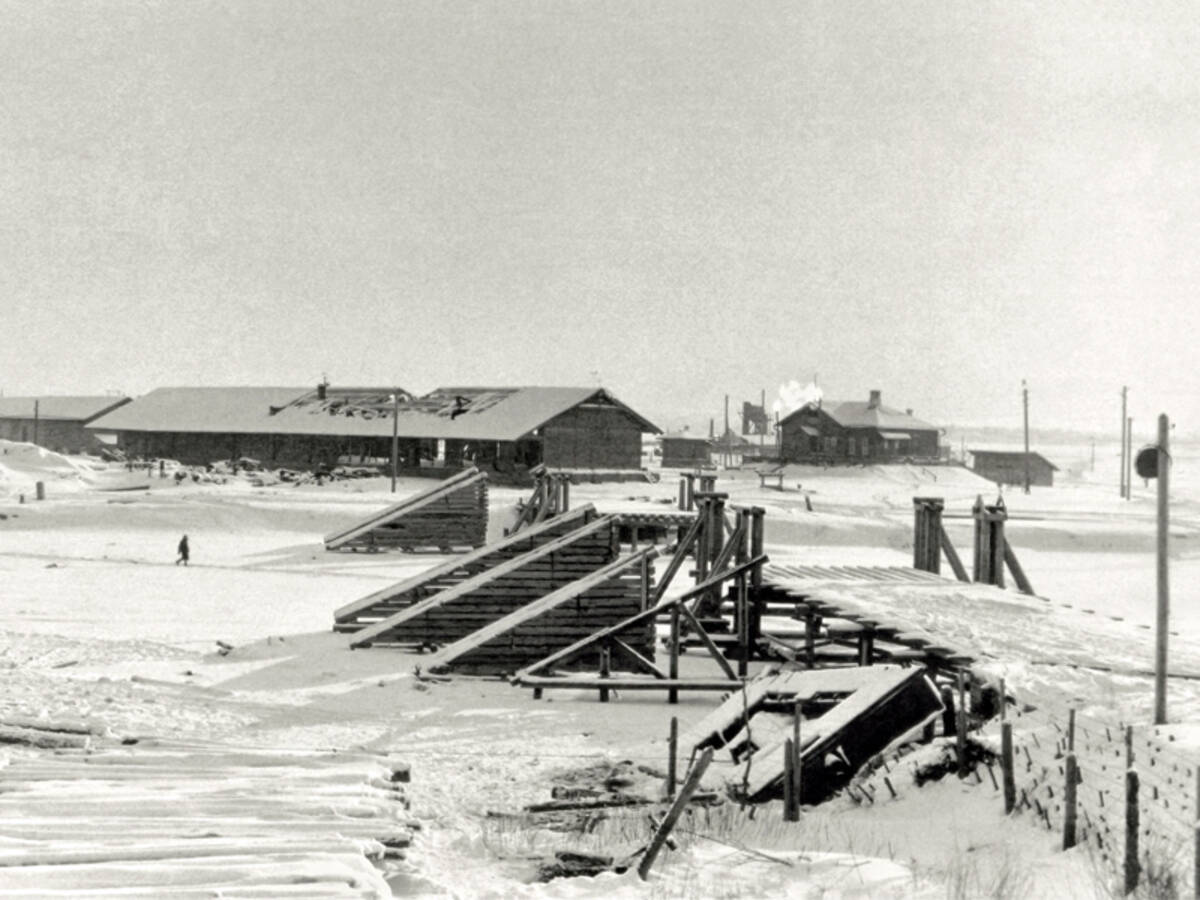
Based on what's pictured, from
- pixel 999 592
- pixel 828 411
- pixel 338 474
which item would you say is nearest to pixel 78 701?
pixel 999 592

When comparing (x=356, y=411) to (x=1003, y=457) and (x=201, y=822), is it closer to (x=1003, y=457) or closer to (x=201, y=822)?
(x=1003, y=457)

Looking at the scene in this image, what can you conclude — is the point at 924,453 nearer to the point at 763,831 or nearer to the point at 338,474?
the point at 338,474

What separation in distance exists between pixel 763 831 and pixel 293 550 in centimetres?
2671

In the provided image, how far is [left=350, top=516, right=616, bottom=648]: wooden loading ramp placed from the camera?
19.5 meters

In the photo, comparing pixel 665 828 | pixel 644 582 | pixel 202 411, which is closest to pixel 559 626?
pixel 644 582

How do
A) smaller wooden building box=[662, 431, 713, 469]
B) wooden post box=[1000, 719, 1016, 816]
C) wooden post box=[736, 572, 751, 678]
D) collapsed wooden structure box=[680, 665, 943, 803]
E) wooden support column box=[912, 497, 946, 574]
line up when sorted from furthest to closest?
smaller wooden building box=[662, 431, 713, 469]
wooden support column box=[912, 497, 946, 574]
wooden post box=[736, 572, 751, 678]
collapsed wooden structure box=[680, 665, 943, 803]
wooden post box=[1000, 719, 1016, 816]

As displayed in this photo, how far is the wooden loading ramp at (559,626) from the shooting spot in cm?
1778

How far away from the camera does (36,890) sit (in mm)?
7141

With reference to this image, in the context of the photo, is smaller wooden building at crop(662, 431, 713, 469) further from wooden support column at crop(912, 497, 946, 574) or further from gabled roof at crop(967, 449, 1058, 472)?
wooden support column at crop(912, 497, 946, 574)

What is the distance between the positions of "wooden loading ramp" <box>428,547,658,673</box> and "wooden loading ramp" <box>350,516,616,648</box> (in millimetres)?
765

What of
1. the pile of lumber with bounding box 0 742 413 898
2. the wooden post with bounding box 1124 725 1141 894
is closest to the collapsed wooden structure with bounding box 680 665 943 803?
the wooden post with bounding box 1124 725 1141 894

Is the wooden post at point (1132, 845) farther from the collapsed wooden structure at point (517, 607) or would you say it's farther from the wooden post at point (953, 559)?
the wooden post at point (953, 559)

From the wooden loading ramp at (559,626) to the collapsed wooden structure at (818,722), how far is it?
430 centimetres

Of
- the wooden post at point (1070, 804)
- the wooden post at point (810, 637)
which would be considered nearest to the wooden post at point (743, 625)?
the wooden post at point (810, 637)
